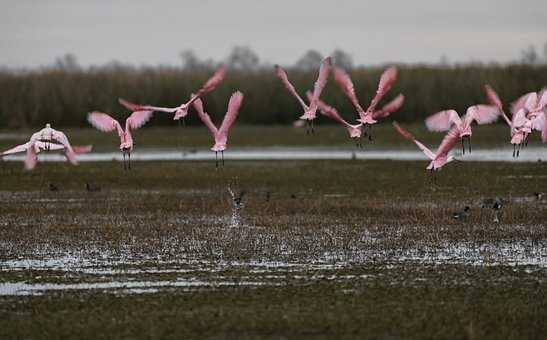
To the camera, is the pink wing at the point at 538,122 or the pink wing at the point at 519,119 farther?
the pink wing at the point at 519,119

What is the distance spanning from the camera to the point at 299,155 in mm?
38625

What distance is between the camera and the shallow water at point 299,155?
36.3m

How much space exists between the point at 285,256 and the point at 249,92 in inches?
1515

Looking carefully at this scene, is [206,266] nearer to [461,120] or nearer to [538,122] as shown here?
[461,120]

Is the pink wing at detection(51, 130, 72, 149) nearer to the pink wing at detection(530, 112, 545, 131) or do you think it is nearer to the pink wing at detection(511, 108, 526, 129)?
the pink wing at detection(511, 108, 526, 129)

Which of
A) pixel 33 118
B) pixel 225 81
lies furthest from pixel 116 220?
pixel 225 81

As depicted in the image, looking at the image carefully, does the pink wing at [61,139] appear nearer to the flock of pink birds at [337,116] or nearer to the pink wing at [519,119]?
the flock of pink birds at [337,116]

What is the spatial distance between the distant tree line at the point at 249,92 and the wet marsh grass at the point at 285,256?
23234 millimetres

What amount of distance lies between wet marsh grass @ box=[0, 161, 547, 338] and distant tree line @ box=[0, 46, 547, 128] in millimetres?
23234

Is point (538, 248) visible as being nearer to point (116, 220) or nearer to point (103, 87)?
point (116, 220)

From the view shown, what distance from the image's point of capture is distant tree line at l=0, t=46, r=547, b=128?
176 feet

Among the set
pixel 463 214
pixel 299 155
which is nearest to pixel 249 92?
pixel 299 155

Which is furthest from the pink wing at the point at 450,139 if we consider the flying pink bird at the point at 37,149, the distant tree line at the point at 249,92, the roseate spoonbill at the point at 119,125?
the distant tree line at the point at 249,92

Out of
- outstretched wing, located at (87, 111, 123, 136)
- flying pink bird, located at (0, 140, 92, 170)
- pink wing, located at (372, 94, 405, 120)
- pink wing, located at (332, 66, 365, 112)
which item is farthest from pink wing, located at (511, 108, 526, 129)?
flying pink bird, located at (0, 140, 92, 170)
